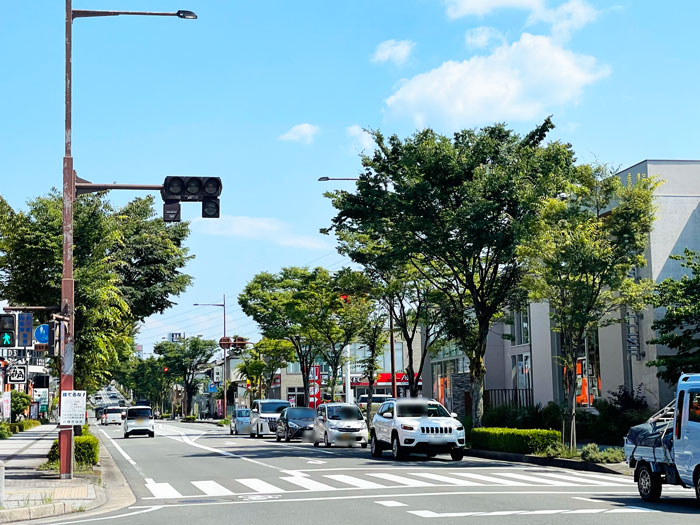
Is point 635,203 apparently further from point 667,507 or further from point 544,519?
point 544,519

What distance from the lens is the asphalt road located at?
41.1ft

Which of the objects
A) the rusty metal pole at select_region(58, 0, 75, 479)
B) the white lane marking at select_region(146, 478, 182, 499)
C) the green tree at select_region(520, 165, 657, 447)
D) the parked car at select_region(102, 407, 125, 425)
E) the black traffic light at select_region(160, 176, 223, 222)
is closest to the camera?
the white lane marking at select_region(146, 478, 182, 499)

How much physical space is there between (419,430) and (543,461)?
3547 mm

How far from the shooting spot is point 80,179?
763 inches

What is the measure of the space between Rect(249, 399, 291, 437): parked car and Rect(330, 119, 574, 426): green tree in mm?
19196

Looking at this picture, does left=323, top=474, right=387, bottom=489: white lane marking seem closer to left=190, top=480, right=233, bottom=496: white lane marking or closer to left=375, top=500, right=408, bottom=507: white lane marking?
left=190, top=480, right=233, bottom=496: white lane marking

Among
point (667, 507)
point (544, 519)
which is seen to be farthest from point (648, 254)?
point (544, 519)

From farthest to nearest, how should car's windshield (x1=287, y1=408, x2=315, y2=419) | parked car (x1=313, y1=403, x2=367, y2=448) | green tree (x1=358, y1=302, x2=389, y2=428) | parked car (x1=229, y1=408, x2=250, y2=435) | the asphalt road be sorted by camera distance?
parked car (x1=229, y1=408, x2=250, y2=435), green tree (x1=358, y1=302, x2=389, y2=428), car's windshield (x1=287, y1=408, x2=315, y2=419), parked car (x1=313, y1=403, x2=367, y2=448), the asphalt road

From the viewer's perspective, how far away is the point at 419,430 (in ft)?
83.1

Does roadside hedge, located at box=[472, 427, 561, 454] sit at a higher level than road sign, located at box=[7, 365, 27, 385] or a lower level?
lower

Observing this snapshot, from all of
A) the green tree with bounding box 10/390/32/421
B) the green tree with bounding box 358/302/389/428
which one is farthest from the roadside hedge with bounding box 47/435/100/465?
the green tree with bounding box 10/390/32/421

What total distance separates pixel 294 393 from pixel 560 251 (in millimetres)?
74185

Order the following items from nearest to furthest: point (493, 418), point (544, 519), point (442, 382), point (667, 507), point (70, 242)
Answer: point (544, 519)
point (667, 507)
point (70, 242)
point (493, 418)
point (442, 382)

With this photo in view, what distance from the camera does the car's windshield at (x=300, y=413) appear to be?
40.1m
